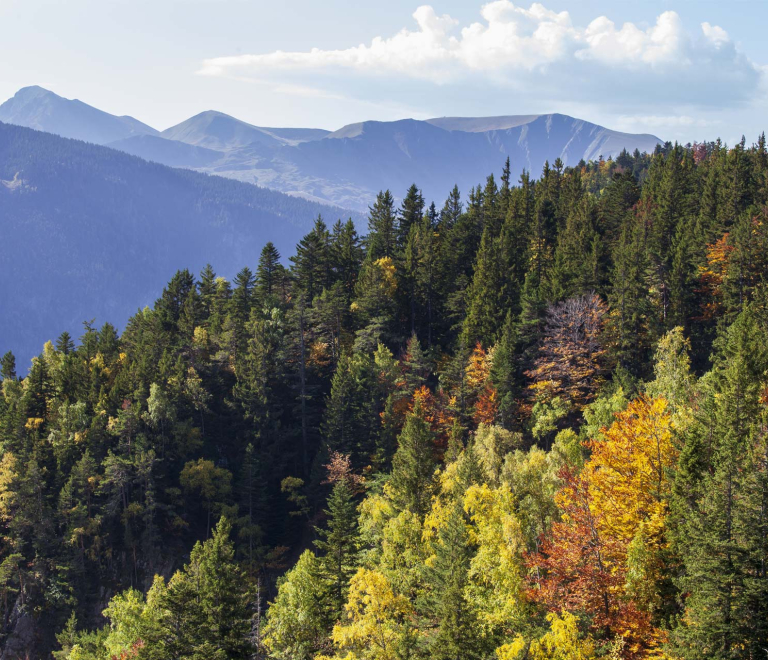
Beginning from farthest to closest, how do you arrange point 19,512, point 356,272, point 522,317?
point 356,272 < point 522,317 < point 19,512

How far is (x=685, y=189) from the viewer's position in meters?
95.8

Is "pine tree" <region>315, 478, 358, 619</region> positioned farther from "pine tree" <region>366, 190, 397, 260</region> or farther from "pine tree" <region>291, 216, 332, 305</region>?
"pine tree" <region>366, 190, 397, 260</region>

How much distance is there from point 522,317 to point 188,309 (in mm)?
42509

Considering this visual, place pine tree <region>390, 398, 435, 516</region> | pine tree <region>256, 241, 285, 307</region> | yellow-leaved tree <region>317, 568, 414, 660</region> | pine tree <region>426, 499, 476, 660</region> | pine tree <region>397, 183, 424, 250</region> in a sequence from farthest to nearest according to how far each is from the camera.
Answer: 1. pine tree <region>397, 183, 424, 250</region>
2. pine tree <region>256, 241, 285, 307</region>
3. pine tree <region>390, 398, 435, 516</region>
4. yellow-leaved tree <region>317, 568, 414, 660</region>
5. pine tree <region>426, 499, 476, 660</region>

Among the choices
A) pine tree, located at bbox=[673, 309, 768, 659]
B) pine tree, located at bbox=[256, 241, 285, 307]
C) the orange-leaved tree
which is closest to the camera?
pine tree, located at bbox=[673, 309, 768, 659]

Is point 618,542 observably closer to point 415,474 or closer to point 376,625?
point 376,625

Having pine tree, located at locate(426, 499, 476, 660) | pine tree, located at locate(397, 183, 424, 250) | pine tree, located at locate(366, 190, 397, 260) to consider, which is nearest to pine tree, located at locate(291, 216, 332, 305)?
pine tree, located at locate(366, 190, 397, 260)

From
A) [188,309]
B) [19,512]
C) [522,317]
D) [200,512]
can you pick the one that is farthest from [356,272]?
[19,512]

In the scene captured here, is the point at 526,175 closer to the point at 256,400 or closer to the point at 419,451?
the point at 256,400

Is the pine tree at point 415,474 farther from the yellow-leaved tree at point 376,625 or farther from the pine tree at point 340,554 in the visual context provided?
the yellow-leaved tree at point 376,625

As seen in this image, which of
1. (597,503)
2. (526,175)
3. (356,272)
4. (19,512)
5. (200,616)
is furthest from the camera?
(526,175)

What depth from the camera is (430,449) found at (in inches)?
1779

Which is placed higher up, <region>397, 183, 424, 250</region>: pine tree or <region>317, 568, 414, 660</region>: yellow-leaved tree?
<region>397, 183, 424, 250</region>: pine tree

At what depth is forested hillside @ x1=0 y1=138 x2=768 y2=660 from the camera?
27484mm
